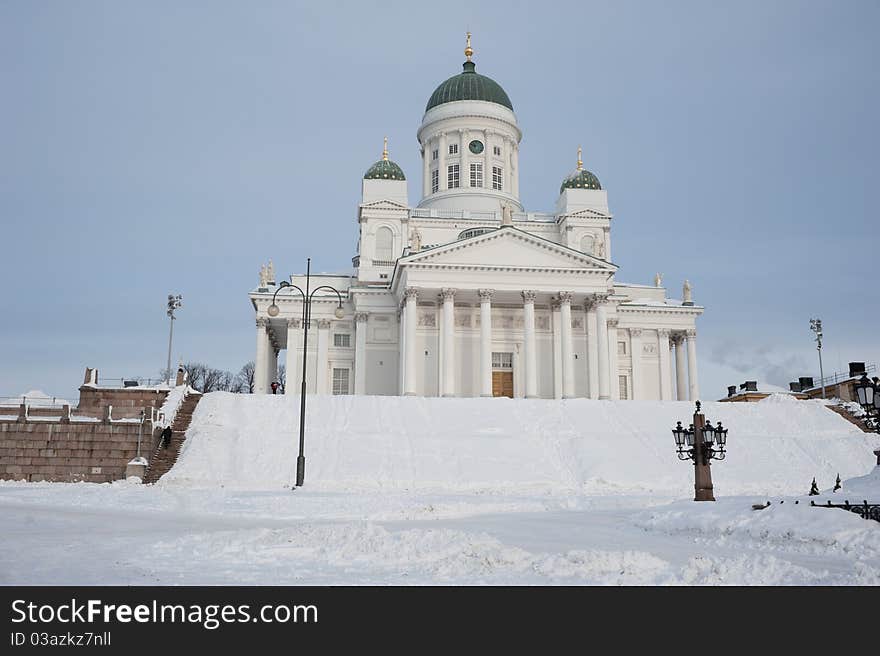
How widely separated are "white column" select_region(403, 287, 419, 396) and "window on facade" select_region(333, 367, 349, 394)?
→ 903cm

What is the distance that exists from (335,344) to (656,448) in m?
30.7

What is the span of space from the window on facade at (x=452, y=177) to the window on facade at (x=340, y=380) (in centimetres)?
1968

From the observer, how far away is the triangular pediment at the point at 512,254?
175 ft

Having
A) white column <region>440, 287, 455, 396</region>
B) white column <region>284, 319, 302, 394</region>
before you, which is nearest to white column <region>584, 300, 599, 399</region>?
white column <region>440, 287, 455, 396</region>

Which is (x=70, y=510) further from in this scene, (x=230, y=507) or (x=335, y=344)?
(x=335, y=344)

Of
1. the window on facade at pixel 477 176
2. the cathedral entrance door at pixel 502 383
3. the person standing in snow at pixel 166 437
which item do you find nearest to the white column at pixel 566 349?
the cathedral entrance door at pixel 502 383

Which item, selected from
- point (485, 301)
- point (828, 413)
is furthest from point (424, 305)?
point (828, 413)

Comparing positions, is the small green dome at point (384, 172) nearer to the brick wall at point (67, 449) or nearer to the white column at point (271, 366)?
the white column at point (271, 366)

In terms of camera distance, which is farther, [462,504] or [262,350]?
[262,350]

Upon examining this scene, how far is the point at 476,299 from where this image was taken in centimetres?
5544

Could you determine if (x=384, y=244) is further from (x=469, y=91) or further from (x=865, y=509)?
(x=865, y=509)

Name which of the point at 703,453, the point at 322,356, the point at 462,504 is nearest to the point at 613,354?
the point at 322,356

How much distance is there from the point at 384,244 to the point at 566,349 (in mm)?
18959

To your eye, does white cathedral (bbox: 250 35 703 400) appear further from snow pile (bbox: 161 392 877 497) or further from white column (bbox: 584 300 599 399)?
snow pile (bbox: 161 392 877 497)
